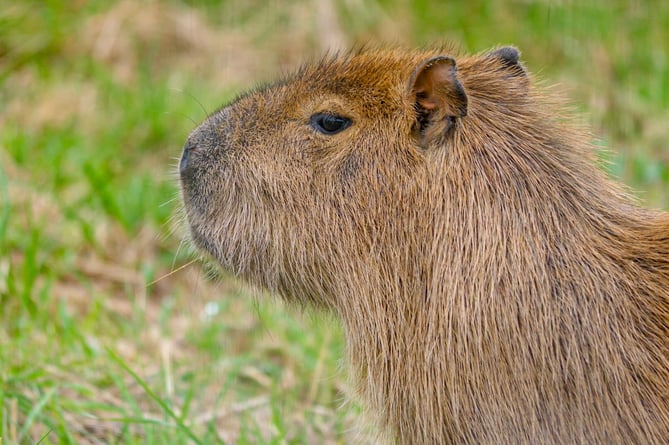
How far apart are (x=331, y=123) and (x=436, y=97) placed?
365 millimetres

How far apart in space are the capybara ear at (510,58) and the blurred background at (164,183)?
33 centimetres

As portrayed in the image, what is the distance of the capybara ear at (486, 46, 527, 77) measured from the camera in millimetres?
3281

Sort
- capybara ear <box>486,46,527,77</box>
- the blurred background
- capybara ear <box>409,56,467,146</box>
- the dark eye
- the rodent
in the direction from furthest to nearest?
the blurred background
capybara ear <box>486,46,527,77</box>
the dark eye
capybara ear <box>409,56,467,146</box>
the rodent

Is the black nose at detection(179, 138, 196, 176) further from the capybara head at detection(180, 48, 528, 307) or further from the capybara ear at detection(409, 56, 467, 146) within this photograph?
the capybara ear at detection(409, 56, 467, 146)

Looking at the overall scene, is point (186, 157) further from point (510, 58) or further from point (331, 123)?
point (510, 58)

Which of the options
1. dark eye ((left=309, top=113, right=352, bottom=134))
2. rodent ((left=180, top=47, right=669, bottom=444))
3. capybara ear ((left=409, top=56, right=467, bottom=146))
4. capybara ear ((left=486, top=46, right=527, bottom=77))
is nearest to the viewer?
rodent ((left=180, top=47, right=669, bottom=444))

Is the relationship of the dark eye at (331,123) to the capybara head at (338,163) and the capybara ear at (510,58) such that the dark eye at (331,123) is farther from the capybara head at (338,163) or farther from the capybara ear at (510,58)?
the capybara ear at (510,58)

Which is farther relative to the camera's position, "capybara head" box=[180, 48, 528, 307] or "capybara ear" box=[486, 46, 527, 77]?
"capybara ear" box=[486, 46, 527, 77]

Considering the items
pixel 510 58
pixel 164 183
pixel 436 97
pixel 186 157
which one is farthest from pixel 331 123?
pixel 164 183

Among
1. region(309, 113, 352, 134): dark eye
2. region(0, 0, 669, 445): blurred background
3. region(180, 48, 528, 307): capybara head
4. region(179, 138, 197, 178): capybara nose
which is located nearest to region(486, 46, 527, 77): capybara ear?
region(180, 48, 528, 307): capybara head

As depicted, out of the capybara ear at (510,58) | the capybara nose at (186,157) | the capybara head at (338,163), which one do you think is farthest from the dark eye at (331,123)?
the capybara ear at (510,58)

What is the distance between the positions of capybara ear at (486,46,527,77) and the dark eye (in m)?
0.55

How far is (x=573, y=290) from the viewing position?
2814 millimetres

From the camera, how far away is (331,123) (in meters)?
3.17
